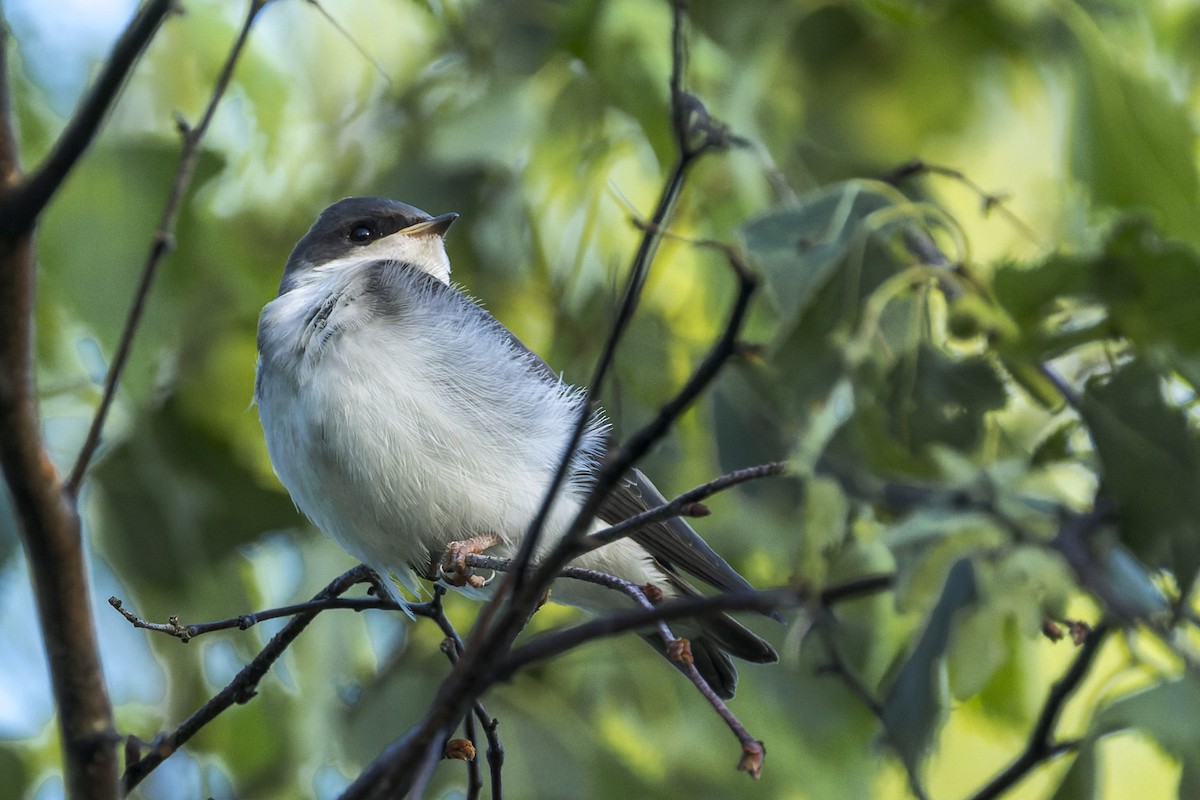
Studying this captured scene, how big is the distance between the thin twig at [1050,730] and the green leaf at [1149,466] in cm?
16

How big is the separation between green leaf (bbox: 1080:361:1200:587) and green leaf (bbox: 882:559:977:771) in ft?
0.80

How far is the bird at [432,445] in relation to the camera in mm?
2615

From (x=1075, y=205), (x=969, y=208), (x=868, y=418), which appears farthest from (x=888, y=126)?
(x=868, y=418)

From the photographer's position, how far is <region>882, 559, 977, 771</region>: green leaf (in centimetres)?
176

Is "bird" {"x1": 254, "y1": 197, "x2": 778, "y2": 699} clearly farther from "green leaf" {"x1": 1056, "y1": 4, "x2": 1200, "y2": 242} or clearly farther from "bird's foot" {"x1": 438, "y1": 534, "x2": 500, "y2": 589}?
"green leaf" {"x1": 1056, "y1": 4, "x2": 1200, "y2": 242}

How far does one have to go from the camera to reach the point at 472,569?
2.67m

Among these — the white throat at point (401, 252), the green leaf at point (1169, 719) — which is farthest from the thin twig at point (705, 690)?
A: the white throat at point (401, 252)

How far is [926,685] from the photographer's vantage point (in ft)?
6.09

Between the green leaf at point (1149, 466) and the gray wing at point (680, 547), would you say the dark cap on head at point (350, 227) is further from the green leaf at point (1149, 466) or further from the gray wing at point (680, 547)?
the green leaf at point (1149, 466)

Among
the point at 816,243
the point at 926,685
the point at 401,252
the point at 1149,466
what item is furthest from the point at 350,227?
the point at 1149,466

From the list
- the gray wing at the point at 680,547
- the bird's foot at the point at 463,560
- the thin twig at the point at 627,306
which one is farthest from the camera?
the gray wing at the point at 680,547

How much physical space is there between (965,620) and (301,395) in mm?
1428

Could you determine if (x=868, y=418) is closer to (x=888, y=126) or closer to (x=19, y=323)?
(x=19, y=323)

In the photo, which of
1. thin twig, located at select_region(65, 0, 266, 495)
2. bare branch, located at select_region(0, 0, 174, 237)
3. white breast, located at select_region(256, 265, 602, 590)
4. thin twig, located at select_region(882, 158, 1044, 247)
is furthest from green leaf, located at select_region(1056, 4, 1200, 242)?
bare branch, located at select_region(0, 0, 174, 237)
